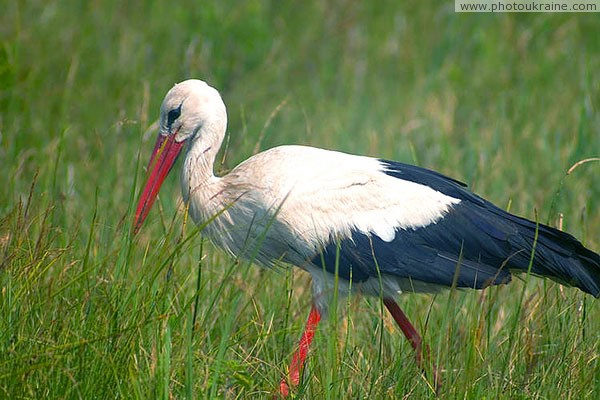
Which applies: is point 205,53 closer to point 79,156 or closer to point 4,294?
point 79,156

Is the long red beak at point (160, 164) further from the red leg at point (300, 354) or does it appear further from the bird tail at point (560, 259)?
the bird tail at point (560, 259)

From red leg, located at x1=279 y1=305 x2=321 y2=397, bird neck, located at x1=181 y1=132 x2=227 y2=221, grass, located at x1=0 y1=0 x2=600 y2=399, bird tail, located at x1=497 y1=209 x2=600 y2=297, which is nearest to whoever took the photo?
grass, located at x1=0 y1=0 x2=600 y2=399

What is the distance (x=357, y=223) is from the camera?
13.6ft

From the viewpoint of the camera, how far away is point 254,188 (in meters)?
4.06

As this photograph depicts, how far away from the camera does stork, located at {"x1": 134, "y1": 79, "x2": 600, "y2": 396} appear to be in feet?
13.3

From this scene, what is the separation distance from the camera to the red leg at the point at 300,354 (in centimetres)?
352

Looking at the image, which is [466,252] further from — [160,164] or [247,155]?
[247,155]

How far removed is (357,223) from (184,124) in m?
0.86

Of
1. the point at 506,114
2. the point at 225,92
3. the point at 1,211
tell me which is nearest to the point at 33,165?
the point at 1,211

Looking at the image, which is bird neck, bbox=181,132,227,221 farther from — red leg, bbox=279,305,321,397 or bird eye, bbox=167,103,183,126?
red leg, bbox=279,305,321,397

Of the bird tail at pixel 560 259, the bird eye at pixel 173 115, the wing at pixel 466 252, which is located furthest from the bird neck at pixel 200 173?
the bird tail at pixel 560 259

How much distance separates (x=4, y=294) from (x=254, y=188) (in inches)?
44.3

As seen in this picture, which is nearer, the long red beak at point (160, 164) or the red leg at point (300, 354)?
the red leg at point (300, 354)

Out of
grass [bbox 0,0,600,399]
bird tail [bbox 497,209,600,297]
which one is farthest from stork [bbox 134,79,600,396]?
grass [bbox 0,0,600,399]
